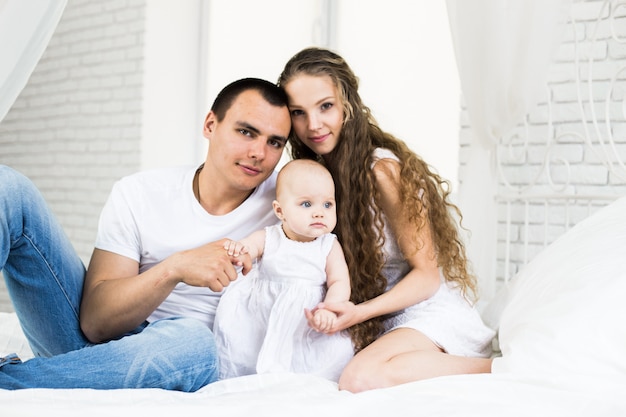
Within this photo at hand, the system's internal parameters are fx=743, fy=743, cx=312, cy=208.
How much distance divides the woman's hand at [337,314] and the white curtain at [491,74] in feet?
2.88

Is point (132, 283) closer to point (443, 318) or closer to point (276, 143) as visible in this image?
point (276, 143)

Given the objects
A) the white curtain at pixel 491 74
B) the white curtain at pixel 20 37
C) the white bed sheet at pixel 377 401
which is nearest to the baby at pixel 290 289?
the white bed sheet at pixel 377 401

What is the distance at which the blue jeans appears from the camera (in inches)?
52.9

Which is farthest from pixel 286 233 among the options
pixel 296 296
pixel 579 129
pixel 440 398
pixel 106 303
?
pixel 579 129

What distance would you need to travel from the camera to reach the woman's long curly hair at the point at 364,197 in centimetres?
176

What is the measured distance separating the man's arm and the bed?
9.3 inches

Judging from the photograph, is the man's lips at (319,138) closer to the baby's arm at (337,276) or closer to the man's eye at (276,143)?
the man's eye at (276,143)

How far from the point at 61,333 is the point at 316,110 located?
0.80 meters

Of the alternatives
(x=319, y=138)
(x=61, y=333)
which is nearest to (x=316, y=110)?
(x=319, y=138)

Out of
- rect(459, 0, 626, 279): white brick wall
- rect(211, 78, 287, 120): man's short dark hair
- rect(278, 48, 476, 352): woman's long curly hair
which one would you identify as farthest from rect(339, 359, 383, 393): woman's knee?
rect(459, 0, 626, 279): white brick wall

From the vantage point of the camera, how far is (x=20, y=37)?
157 centimetres

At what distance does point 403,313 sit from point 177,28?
3135 mm

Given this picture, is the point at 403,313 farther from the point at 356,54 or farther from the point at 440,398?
the point at 356,54

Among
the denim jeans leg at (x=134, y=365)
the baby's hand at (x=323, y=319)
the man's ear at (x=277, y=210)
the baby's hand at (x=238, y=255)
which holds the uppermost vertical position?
the man's ear at (x=277, y=210)
